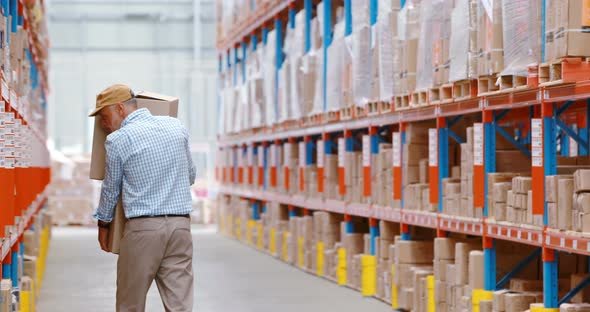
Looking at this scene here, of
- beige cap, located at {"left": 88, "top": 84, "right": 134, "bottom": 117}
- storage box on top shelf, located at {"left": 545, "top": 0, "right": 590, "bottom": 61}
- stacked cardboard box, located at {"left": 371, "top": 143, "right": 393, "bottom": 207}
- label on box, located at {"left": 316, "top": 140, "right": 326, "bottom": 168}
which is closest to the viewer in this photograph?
beige cap, located at {"left": 88, "top": 84, "right": 134, "bottom": 117}

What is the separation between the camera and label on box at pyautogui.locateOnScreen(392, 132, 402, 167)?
10383 millimetres

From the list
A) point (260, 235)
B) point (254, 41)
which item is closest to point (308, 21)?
point (254, 41)

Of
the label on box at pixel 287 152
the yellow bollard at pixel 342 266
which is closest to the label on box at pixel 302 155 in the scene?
the label on box at pixel 287 152

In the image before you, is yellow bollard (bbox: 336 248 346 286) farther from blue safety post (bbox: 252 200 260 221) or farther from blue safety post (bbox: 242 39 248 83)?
blue safety post (bbox: 242 39 248 83)

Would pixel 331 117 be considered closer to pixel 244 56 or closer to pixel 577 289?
pixel 577 289

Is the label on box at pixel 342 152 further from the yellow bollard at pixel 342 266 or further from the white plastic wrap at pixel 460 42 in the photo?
the white plastic wrap at pixel 460 42

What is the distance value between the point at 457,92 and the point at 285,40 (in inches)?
277

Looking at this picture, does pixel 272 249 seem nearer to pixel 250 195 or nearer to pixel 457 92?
pixel 250 195

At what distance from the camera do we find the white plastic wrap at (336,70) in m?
12.2

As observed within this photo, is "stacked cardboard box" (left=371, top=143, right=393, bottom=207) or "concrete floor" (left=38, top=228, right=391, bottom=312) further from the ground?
"stacked cardboard box" (left=371, top=143, right=393, bottom=207)

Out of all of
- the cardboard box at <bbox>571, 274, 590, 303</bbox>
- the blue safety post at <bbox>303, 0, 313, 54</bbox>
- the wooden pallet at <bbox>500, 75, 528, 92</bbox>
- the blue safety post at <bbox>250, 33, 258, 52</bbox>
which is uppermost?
the blue safety post at <bbox>250, 33, 258, 52</bbox>

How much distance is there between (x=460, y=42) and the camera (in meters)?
8.50

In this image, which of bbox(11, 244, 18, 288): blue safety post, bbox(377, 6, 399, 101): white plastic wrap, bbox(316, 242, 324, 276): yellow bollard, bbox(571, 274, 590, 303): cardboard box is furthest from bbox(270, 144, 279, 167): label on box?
bbox(571, 274, 590, 303): cardboard box

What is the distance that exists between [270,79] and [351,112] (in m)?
4.34
